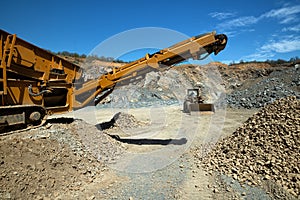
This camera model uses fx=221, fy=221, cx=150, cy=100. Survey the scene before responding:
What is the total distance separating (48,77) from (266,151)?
5794mm

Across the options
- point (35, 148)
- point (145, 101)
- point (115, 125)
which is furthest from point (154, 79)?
point (35, 148)

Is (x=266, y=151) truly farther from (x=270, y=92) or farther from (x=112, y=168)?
(x=270, y=92)

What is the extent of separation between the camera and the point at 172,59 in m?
6.64

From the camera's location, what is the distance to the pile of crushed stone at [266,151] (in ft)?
13.1

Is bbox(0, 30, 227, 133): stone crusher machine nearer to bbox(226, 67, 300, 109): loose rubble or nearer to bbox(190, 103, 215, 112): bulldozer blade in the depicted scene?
bbox(190, 103, 215, 112): bulldozer blade

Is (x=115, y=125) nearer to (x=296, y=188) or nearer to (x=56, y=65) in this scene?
(x=56, y=65)

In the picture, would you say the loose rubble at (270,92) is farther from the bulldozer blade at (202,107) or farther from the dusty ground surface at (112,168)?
the dusty ground surface at (112,168)

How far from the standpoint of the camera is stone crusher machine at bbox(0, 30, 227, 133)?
5.39 meters

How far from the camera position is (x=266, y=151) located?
182 inches

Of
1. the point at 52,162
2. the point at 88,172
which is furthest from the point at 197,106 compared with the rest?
the point at 52,162

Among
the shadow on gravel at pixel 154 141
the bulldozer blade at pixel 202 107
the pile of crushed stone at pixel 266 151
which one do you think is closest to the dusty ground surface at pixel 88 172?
the pile of crushed stone at pixel 266 151

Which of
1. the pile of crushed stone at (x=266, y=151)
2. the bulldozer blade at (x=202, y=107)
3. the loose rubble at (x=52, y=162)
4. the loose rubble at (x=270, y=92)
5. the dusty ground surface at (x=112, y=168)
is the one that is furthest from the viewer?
the loose rubble at (x=270, y=92)

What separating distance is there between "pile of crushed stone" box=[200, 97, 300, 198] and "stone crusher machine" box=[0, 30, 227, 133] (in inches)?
93.8

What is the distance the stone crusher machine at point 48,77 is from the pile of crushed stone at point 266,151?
93.8 inches
